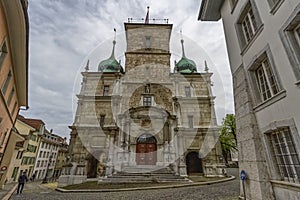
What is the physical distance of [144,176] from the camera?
14523mm

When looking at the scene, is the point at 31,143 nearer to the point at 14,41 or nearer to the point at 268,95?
the point at 14,41

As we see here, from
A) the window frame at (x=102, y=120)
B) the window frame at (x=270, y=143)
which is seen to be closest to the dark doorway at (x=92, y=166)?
the window frame at (x=102, y=120)

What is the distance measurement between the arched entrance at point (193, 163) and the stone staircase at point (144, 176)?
500 cm

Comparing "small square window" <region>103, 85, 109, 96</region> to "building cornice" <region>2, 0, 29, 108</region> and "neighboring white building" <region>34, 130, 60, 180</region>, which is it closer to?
"building cornice" <region>2, 0, 29, 108</region>

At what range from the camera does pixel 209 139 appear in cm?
2047

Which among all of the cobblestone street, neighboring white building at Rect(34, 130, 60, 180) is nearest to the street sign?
the cobblestone street

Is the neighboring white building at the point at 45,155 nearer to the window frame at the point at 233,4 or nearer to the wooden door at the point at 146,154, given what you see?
the wooden door at the point at 146,154

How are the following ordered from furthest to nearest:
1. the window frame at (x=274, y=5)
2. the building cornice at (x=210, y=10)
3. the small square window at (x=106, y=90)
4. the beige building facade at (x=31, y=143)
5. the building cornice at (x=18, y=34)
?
the beige building facade at (x=31, y=143)
the small square window at (x=106, y=90)
the building cornice at (x=210, y=10)
the building cornice at (x=18, y=34)
the window frame at (x=274, y=5)

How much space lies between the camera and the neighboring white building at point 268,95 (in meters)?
4.33

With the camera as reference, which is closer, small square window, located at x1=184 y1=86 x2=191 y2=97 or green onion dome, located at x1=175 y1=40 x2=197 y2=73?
small square window, located at x1=184 y1=86 x2=191 y2=97

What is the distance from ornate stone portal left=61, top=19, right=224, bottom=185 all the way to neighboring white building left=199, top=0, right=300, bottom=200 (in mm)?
11834

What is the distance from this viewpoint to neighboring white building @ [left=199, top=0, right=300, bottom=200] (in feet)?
14.2

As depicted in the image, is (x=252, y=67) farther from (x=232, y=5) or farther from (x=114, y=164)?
(x=114, y=164)

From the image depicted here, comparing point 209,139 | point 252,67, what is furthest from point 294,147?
point 209,139
